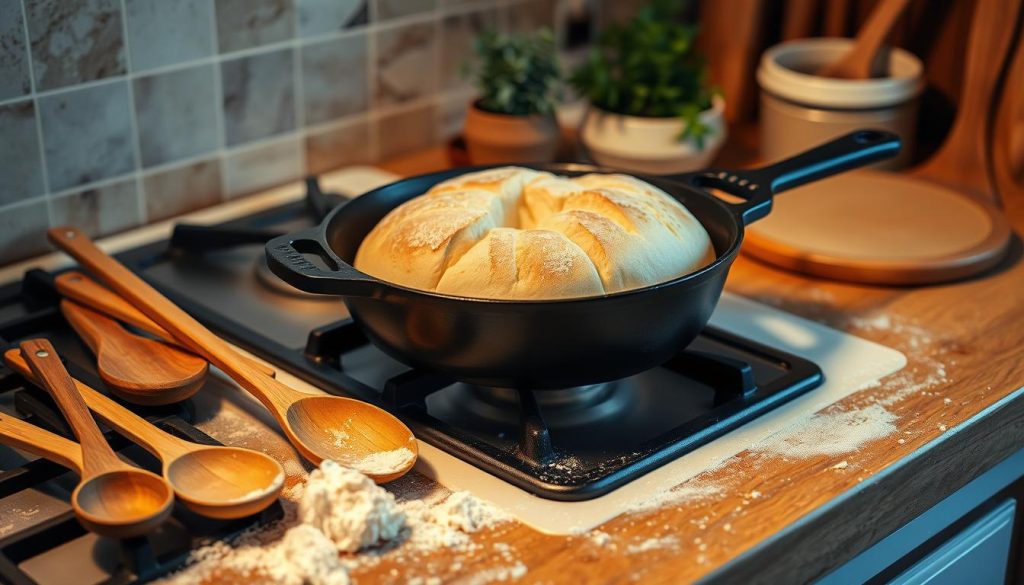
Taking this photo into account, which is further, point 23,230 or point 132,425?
point 23,230

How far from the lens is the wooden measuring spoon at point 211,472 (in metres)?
0.73

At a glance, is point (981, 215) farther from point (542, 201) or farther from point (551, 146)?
point (542, 201)

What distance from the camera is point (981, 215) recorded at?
1269mm

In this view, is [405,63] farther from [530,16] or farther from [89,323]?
[89,323]

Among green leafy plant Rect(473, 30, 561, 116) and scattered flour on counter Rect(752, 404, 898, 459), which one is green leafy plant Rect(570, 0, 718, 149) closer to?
green leafy plant Rect(473, 30, 561, 116)

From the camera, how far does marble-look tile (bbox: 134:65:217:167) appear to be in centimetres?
122

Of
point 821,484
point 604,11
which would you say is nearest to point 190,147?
point 604,11

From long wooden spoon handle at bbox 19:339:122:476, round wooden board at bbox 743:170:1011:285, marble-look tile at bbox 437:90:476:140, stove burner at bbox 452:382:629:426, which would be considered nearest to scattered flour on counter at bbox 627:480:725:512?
stove burner at bbox 452:382:629:426

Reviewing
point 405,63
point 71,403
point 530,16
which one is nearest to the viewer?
point 71,403

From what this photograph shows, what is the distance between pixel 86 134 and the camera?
118 cm

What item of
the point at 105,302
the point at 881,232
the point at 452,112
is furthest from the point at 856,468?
the point at 452,112

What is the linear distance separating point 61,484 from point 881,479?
56 centimetres

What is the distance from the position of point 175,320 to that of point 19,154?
0.31 meters

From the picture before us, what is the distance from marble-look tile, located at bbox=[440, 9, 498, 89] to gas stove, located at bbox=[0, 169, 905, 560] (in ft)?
1.37
